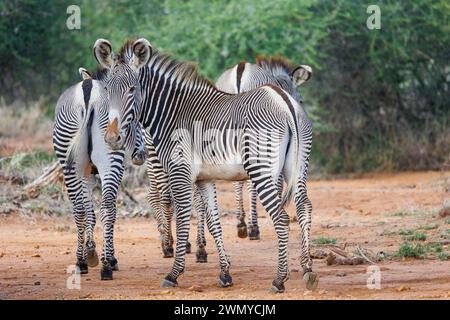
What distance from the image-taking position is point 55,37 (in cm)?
2456

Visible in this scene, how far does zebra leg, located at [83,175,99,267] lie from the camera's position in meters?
10.3

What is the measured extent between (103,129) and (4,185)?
592 cm

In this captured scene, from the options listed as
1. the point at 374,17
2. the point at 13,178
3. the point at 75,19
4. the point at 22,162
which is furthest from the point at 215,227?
the point at 374,17

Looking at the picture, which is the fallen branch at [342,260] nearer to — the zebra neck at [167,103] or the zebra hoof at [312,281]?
the zebra hoof at [312,281]

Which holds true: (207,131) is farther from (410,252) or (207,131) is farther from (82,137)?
(410,252)

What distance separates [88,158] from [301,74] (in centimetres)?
336

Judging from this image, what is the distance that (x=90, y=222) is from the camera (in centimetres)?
1029

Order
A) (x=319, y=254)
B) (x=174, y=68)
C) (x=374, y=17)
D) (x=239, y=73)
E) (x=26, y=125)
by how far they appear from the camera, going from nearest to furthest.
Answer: (x=174, y=68) → (x=319, y=254) → (x=239, y=73) → (x=374, y=17) → (x=26, y=125)

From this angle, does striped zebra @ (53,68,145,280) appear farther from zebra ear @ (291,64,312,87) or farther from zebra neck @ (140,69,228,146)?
zebra ear @ (291,64,312,87)

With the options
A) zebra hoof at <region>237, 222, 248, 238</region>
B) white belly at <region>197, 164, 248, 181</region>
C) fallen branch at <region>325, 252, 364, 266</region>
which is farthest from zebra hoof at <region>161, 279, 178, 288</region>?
Answer: zebra hoof at <region>237, 222, 248, 238</region>

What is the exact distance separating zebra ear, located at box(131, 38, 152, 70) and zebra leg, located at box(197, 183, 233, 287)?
1.30 m

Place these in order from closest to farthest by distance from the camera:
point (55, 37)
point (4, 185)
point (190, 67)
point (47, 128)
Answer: point (190, 67), point (4, 185), point (47, 128), point (55, 37)
